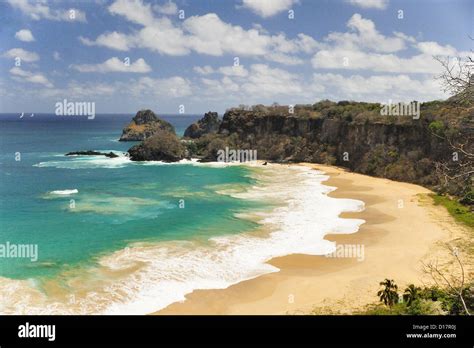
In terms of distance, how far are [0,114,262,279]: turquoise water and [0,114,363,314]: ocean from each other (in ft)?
0.28

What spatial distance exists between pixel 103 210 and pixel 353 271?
76.3ft

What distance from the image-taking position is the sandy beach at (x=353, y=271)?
63.1 feet

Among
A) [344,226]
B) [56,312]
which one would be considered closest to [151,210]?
[344,226]

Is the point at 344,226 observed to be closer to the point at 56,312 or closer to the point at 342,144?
the point at 56,312

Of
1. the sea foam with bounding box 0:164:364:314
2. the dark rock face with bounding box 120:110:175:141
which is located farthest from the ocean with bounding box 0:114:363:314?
the dark rock face with bounding box 120:110:175:141

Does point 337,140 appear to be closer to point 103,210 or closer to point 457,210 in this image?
point 457,210

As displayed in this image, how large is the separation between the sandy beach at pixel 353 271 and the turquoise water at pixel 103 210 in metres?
8.34

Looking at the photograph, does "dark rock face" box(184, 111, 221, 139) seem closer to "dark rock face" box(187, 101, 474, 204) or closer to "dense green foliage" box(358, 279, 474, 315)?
"dark rock face" box(187, 101, 474, 204)

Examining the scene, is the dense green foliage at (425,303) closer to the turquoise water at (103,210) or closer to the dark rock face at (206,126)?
the turquoise water at (103,210)

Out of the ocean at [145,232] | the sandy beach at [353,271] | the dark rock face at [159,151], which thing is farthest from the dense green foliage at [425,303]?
the dark rock face at [159,151]

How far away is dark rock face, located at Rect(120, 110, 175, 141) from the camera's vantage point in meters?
121

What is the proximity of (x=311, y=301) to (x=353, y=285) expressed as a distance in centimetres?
296

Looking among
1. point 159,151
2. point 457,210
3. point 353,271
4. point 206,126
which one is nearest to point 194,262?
point 353,271
